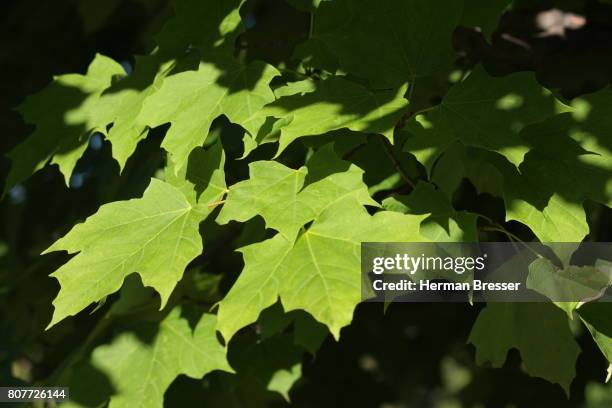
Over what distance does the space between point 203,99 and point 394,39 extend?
1.23ft

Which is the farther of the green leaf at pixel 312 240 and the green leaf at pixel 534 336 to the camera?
the green leaf at pixel 534 336

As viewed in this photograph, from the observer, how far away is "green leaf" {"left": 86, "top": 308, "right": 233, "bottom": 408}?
70.9 inches

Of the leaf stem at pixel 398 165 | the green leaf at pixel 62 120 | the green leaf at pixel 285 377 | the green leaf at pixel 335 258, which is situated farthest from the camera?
the green leaf at pixel 285 377

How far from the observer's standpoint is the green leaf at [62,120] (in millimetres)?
1770

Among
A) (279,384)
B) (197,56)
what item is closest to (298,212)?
(197,56)

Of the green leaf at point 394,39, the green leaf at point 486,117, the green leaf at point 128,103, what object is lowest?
the green leaf at point 128,103

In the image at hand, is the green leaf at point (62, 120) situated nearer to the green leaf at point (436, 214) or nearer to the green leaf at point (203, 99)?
the green leaf at point (203, 99)

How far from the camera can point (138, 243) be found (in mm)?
1495

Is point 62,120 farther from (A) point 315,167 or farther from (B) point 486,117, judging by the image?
(B) point 486,117

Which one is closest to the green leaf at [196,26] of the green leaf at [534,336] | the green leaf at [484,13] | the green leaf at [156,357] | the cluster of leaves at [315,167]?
the cluster of leaves at [315,167]

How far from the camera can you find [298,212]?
4.59 feet

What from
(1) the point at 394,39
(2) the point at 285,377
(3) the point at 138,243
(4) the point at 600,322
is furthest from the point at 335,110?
(2) the point at 285,377

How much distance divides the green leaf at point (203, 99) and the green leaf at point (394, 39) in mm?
151

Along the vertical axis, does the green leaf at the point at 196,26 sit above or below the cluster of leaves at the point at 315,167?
above
